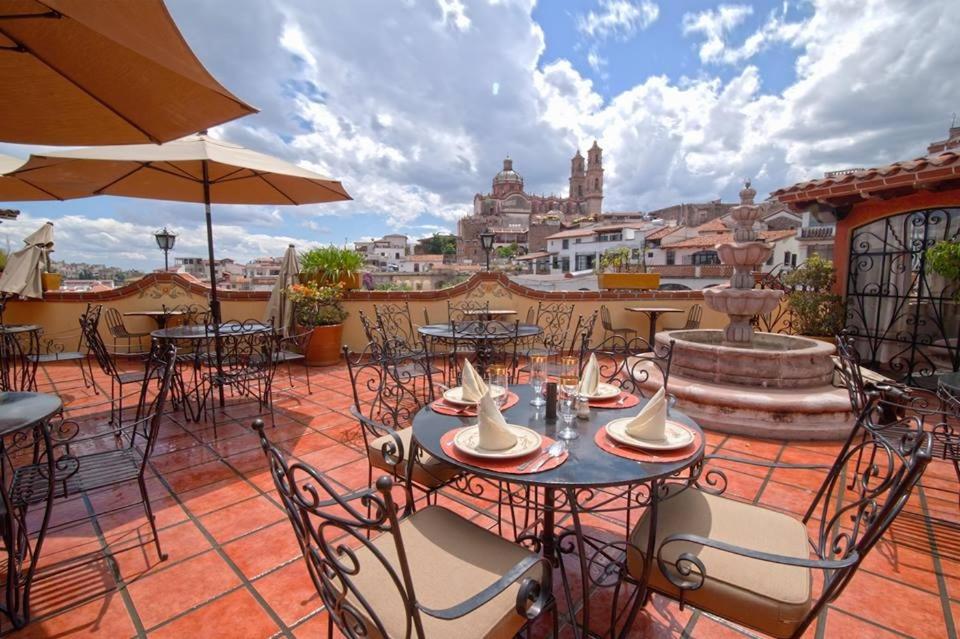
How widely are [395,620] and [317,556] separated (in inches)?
10.4

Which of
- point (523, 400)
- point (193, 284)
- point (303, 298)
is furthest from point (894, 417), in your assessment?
point (193, 284)

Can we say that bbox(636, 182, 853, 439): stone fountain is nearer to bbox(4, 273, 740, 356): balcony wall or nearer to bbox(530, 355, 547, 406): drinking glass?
bbox(530, 355, 547, 406): drinking glass

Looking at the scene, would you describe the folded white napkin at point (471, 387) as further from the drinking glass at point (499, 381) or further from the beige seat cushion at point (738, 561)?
the beige seat cushion at point (738, 561)

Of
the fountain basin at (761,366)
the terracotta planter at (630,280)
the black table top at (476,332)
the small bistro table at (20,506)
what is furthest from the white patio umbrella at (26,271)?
the terracotta planter at (630,280)

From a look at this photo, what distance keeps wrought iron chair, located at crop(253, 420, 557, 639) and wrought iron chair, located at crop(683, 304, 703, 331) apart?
232 inches

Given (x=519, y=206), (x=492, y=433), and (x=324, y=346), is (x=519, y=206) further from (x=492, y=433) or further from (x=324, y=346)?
(x=492, y=433)

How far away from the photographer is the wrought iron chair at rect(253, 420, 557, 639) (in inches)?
36.1

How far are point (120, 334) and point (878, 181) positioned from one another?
357 inches

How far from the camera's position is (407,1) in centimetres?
482

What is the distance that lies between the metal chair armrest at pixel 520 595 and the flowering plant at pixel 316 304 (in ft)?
16.1

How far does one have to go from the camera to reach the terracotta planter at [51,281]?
18.9 ft

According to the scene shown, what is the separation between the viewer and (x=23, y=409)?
5.85 ft

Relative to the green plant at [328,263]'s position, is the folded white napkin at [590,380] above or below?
below

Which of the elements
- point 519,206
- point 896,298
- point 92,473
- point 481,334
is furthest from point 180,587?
point 519,206
